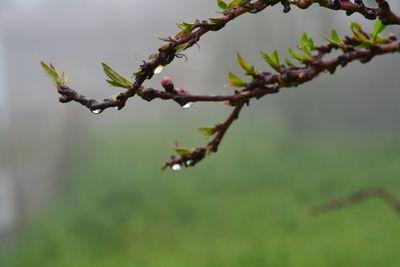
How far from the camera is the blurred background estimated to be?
360 cm

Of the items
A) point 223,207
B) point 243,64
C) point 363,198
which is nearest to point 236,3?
point 243,64

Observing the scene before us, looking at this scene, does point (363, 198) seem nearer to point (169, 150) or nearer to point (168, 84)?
point (168, 84)

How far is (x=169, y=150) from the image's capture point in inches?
170

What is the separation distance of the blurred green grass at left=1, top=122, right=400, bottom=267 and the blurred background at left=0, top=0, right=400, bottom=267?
0.01 metres

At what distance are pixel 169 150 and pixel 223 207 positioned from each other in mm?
695

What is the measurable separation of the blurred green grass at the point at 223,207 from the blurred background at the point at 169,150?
10mm

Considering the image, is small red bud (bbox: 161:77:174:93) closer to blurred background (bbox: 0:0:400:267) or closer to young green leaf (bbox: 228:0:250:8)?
young green leaf (bbox: 228:0:250:8)

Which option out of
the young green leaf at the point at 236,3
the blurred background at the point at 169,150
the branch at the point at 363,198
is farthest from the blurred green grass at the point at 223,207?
the young green leaf at the point at 236,3

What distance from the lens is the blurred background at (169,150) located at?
3.60 meters

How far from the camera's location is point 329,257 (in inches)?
121

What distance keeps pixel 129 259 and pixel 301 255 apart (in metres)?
1.06

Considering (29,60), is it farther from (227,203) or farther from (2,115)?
(227,203)

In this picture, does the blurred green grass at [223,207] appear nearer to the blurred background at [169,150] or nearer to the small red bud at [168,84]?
the blurred background at [169,150]

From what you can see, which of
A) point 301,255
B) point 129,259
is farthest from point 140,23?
point 301,255
